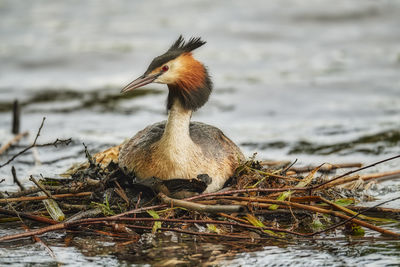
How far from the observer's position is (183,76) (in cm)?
623

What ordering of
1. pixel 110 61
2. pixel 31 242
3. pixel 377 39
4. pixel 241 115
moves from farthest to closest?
pixel 377 39, pixel 110 61, pixel 241 115, pixel 31 242

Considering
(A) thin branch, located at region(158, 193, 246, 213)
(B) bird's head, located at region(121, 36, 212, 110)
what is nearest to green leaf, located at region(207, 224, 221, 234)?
(A) thin branch, located at region(158, 193, 246, 213)

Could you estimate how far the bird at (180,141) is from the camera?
605 centimetres

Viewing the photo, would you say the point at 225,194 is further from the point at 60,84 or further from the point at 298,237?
the point at 60,84

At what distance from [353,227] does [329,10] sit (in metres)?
16.1

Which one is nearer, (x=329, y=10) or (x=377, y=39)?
(x=377, y=39)

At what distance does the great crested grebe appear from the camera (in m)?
6.05

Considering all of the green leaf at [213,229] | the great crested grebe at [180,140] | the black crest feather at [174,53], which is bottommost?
the green leaf at [213,229]

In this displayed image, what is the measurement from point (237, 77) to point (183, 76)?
9.67 m

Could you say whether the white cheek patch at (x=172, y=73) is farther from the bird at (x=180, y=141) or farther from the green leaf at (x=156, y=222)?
the green leaf at (x=156, y=222)

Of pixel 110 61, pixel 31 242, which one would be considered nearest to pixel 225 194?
pixel 31 242

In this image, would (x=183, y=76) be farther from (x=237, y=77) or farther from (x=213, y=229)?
(x=237, y=77)

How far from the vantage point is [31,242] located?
561 cm

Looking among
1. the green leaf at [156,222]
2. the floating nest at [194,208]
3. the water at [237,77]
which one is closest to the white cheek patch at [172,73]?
the floating nest at [194,208]
